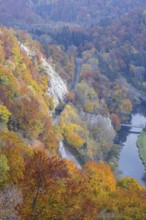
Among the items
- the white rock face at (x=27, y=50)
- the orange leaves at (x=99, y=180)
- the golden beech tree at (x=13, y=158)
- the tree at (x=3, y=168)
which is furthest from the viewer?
the white rock face at (x=27, y=50)

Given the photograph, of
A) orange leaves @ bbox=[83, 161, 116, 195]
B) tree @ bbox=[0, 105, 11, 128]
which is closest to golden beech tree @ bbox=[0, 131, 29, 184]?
orange leaves @ bbox=[83, 161, 116, 195]

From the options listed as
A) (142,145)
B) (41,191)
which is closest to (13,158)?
(41,191)

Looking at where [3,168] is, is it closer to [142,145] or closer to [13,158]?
[13,158]

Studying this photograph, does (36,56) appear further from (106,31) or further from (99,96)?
(106,31)

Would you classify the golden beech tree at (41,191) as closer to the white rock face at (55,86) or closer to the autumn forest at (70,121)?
the autumn forest at (70,121)

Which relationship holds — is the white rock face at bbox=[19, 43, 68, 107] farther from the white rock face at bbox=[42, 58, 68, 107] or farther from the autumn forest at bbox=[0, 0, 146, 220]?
the autumn forest at bbox=[0, 0, 146, 220]

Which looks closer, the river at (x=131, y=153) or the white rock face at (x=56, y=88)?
the river at (x=131, y=153)

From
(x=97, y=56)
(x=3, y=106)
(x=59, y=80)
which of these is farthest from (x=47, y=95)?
(x=97, y=56)

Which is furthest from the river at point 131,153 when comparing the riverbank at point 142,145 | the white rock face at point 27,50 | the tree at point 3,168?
the tree at point 3,168
